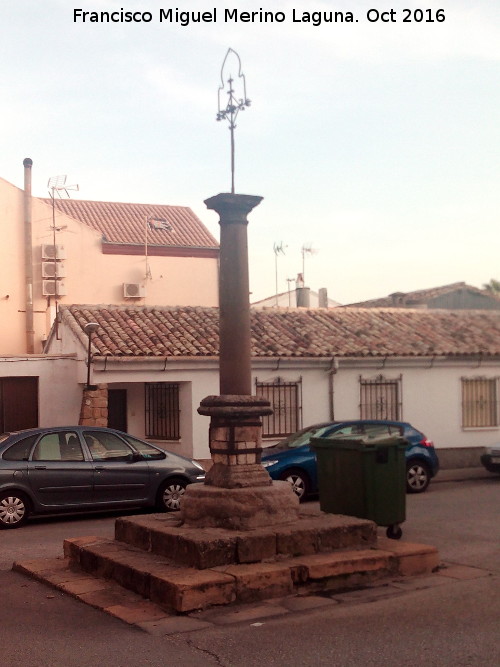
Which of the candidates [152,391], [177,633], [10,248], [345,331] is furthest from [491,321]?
[177,633]

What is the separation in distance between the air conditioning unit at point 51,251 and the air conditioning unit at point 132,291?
8.53 ft

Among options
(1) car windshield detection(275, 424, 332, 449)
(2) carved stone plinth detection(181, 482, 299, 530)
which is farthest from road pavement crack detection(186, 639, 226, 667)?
(1) car windshield detection(275, 424, 332, 449)

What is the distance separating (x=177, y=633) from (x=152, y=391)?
14026 mm

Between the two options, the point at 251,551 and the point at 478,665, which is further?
the point at 251,551

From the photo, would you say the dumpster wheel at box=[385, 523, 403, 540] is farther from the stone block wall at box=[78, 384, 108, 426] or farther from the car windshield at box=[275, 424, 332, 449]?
the stone block wall at box=[78, 384, 108, 426]

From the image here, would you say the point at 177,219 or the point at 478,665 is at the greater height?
→ the point at 177,219

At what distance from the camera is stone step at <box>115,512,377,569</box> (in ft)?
27.1

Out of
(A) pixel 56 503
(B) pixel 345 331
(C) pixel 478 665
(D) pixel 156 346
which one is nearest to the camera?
(C) pixel 478 665

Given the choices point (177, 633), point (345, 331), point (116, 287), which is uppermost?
point (116, 287)

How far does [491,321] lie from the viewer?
26375mm

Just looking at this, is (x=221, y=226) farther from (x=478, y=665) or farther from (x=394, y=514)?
(x=478, y=665)

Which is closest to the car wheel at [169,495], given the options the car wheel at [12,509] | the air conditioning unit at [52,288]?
the car wheel at [12,509]

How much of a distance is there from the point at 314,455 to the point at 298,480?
20.9 inches

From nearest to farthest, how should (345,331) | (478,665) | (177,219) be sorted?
(478,665), (345,331), (177,219)
